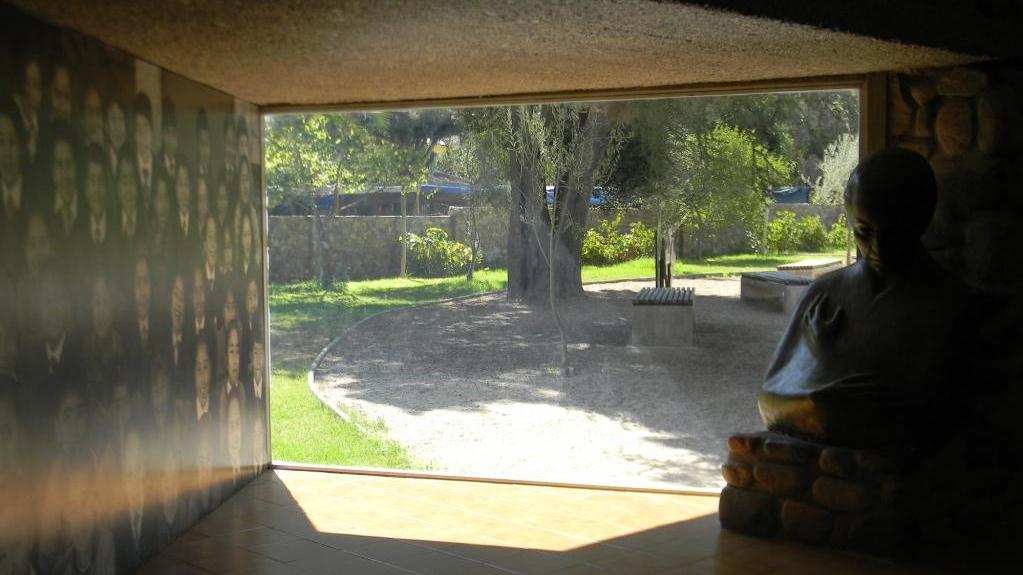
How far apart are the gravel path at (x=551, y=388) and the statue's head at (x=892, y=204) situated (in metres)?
1.96

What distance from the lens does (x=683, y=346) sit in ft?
17.8

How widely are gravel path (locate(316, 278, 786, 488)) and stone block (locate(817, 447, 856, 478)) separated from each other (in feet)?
6.59

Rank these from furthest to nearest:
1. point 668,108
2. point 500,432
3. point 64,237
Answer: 1. point 500,432
2. point 668,108
3. point 64,237

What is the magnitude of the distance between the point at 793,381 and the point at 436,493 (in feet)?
5.40

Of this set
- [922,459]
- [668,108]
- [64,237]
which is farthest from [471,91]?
[922,459]

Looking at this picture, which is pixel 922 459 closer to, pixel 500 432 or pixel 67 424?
pixel 67 424

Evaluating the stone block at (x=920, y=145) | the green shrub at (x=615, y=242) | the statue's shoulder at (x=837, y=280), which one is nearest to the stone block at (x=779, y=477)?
the statue's shoulder at (x=837, y=280)

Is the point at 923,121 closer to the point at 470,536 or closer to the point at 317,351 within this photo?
the point at 470,536

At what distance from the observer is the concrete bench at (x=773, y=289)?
4.83 metres

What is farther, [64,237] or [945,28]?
[945,28]

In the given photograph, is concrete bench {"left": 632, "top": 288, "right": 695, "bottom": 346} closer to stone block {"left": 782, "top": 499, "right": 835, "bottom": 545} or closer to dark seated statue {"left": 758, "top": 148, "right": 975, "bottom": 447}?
dark seated statue {"left": 758, "top": 148, "right": 975, "bottom": 447}

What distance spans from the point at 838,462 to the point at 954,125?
1297 millimetres

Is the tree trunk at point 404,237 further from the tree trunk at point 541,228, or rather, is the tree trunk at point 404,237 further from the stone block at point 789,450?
the stone block at point 789,450

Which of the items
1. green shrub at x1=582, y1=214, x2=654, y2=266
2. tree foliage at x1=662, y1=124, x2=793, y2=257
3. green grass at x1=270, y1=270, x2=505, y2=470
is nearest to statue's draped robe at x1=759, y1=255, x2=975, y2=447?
tree foliage at x1=662, y1=124, x2=793, y2=257
